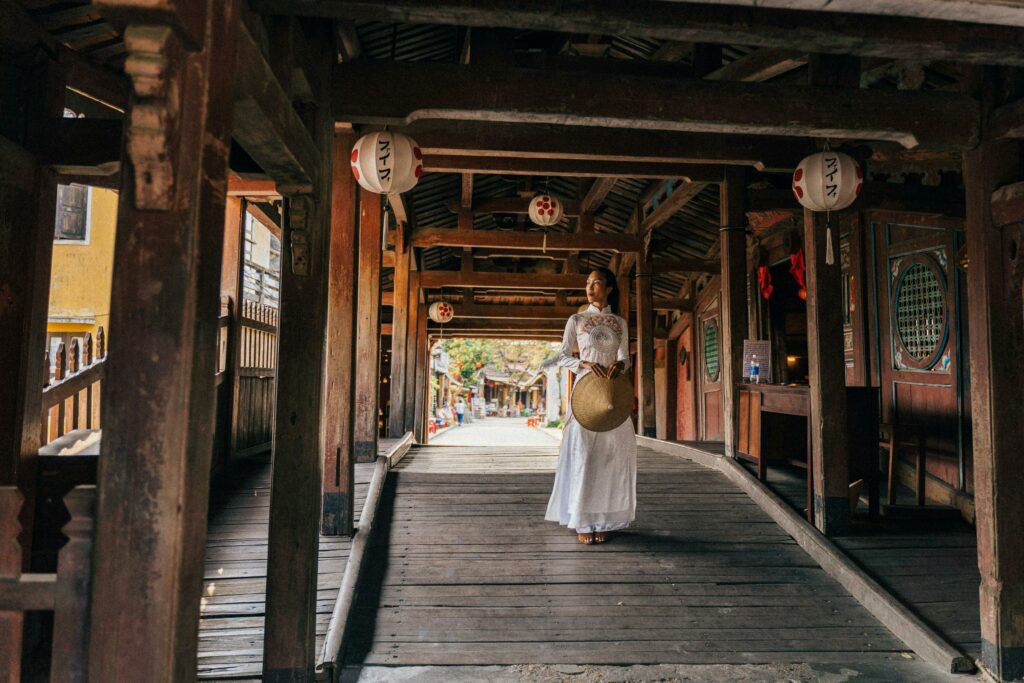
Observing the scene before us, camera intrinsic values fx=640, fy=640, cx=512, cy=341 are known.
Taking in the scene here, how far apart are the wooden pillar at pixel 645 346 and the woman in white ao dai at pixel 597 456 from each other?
509 cm

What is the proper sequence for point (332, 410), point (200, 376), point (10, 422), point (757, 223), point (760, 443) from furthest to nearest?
point (757, 223)
point (760, 443)
point (332, 410)
point (10, 422)
point (200, 376)

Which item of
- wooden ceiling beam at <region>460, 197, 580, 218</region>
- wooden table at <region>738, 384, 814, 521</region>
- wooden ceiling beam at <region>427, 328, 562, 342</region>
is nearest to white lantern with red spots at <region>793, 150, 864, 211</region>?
wooden table at <region>738, 384, 814, 521</region>

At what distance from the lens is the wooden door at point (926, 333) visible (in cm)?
592

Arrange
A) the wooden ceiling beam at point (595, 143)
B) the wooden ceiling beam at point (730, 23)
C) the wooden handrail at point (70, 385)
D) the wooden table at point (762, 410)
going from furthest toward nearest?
the wooden table at point (762, 410)
the wooden ceiling beam at point (595, 143)
the wooden handrail at point (70, 385)
the wooden ceiling beam at point (730, 23)

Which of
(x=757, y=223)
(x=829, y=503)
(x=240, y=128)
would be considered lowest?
(x=829, y=503)

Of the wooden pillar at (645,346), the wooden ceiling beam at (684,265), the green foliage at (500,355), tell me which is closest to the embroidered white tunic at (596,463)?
the wooden pillar at (645,346)

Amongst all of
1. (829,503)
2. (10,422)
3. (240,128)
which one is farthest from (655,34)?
(10,422)

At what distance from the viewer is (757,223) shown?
368 inches

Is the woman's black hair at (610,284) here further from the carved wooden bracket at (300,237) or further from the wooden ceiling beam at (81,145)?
the wooden ceiling beam at (81,145)

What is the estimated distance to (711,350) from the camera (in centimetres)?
1145

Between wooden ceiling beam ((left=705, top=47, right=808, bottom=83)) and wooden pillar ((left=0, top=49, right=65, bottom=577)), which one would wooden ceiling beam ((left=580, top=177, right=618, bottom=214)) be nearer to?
wooden ceiling beam ((left=705, top=47, right=808, bottom=83))

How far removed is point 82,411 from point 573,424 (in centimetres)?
376

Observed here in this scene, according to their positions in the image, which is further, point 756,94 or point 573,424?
point 573,424

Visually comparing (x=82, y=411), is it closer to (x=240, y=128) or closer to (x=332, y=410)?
(x=332, y=410)
